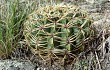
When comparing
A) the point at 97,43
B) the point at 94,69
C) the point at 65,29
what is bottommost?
the point at 94,69

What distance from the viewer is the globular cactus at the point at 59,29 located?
3.10 metres

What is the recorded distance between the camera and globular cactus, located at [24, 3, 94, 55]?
3.10 meters

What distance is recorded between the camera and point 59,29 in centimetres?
310

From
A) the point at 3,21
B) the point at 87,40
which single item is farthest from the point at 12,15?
the point at 87,40

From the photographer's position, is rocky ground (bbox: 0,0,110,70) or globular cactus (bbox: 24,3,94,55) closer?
globular cactus (bbox: 24,3,94,55)

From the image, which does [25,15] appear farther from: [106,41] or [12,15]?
[106,41]

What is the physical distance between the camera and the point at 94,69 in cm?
329

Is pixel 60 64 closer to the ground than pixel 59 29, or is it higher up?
closer to the ground

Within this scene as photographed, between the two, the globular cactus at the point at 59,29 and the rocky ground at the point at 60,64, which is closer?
the globular cactus at the point at 59,29

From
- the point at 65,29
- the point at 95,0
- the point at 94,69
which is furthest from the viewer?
the point at 95,0

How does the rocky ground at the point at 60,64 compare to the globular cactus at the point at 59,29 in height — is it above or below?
below

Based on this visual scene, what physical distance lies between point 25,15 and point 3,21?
0.28 meters

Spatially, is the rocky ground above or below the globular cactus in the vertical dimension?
below

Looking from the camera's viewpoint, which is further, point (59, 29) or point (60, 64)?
point (60, 64)
